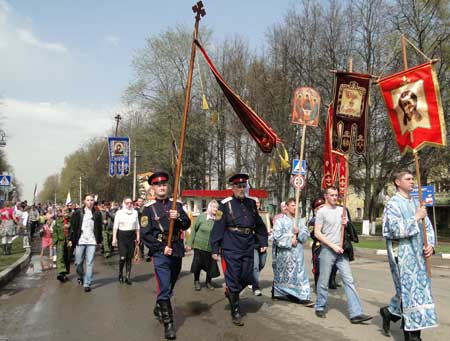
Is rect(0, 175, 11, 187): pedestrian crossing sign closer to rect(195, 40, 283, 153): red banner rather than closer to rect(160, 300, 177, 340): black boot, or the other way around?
rect(195, 40, 283, 153): red banner

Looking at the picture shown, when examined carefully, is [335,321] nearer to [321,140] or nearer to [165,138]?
[321,140]

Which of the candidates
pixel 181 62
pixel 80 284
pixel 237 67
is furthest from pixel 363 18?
pixel 80 284

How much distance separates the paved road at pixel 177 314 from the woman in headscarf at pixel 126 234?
1.46ft

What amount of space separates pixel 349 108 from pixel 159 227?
3.34 meters

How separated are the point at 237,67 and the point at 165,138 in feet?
28.9

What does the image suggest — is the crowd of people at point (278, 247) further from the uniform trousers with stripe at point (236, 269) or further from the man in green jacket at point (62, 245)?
the man in green jacket at point (62, 245)

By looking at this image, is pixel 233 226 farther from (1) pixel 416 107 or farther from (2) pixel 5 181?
(2) pixel 5 181

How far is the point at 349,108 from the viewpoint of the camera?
7.25 metres

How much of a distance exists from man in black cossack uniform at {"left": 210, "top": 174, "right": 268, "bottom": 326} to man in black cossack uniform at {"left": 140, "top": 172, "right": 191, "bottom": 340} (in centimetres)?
56

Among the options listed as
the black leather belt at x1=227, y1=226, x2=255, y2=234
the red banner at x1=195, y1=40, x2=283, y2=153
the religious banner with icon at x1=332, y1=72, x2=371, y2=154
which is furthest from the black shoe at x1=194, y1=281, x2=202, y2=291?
the religious banner with icon at x1=332, y1=72, x2=371, y2=154

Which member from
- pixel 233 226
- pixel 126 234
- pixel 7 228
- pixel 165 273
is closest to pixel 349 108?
pixel 233 226

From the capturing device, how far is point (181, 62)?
135ft

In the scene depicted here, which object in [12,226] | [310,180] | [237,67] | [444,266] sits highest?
[237,67]

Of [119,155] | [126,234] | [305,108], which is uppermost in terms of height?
[119,155]
